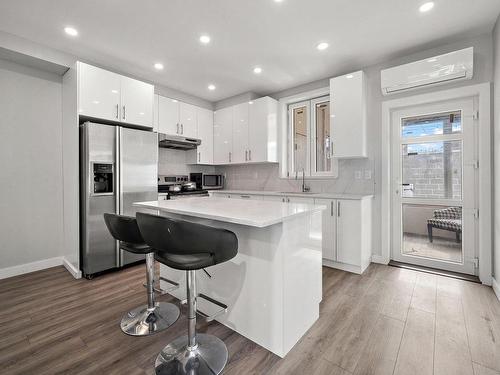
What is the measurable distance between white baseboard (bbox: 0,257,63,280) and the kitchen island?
2376 mm

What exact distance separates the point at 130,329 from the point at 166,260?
0.86 m

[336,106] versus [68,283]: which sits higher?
[336,106]

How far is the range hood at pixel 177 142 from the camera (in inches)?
145

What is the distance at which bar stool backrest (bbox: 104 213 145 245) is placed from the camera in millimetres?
1701

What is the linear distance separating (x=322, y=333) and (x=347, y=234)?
1442 mm

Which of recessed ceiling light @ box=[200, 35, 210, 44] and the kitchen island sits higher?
recessed ceiling light @ box=[200, 35, 210, 44]

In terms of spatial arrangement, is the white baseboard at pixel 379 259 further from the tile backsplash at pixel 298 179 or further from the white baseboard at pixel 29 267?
the white baseboard at pixel 29 267

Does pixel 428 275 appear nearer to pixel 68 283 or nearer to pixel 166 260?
pixel 166 260

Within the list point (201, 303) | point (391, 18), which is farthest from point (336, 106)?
point (201, 303)

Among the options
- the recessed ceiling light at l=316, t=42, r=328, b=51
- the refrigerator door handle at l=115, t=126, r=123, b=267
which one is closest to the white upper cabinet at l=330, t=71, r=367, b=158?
the recessed ceiling light at l=316, t=42, r=328, b=51

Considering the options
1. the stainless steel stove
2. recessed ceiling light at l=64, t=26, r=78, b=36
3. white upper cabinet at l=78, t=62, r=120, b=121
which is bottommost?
the stainless steel stove

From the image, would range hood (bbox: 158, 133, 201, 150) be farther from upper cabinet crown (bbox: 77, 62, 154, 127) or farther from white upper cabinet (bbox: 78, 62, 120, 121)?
white upper cabinet (bbox: 78, 62, 120, 121)

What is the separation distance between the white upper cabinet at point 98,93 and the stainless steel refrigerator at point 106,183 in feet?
0.72

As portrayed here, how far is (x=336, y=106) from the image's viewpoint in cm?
327
